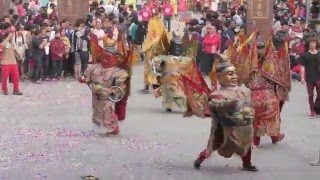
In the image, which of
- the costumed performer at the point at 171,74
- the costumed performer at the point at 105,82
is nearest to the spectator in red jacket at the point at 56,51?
the costumed performer at the point at 171,74

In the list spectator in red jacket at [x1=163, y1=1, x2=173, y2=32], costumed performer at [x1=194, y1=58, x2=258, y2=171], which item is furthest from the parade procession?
spectator in red jacket at [x1=163, y1=1, x2=173, y2=32]

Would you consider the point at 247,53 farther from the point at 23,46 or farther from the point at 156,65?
the point at 23,46

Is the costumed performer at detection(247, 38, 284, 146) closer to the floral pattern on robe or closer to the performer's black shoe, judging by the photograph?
the performer's black shoe

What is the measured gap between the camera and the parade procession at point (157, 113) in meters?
9.72

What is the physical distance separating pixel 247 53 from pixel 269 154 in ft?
4.71

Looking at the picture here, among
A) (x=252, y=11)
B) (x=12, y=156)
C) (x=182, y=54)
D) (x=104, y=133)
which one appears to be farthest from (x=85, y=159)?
(x=252, y=11)

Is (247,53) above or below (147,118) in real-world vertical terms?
above

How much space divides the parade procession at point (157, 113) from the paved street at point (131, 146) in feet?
Answer: 0.05

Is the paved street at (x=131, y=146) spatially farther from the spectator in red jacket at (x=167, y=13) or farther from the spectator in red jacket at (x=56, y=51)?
the spectator in red jacket at (x=167, y=13)

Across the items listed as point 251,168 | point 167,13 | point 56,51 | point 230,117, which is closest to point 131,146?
point 251,168

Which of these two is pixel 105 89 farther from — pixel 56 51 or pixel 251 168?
pixel 56 51

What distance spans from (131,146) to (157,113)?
322 cm

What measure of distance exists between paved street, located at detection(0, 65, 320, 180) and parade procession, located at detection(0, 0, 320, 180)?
1 centimetres

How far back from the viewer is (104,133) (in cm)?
1245
